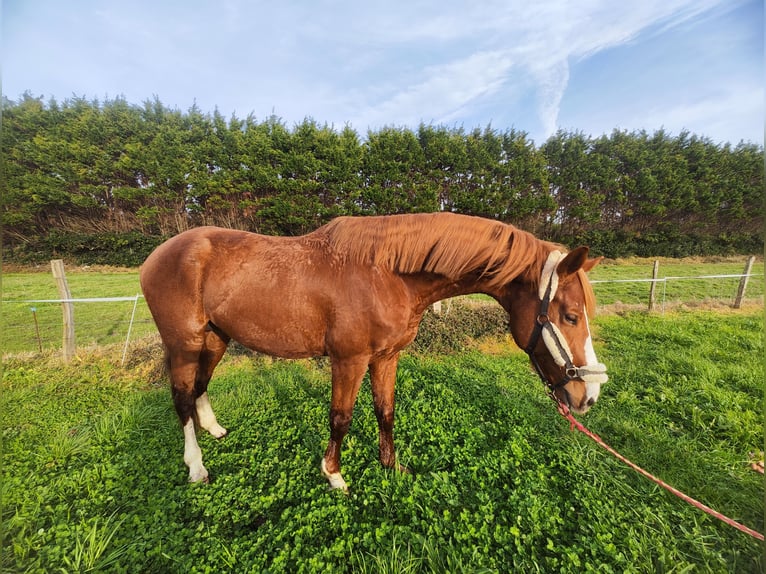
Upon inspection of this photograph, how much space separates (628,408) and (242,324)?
4.65 metres

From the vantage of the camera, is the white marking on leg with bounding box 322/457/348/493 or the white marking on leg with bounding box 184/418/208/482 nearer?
the white marking on leg with bounding box 322/457/348/493

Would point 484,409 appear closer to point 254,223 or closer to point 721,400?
point 721,400

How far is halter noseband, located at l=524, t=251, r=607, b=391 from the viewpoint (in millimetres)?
1978

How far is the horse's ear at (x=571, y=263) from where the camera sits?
186cm

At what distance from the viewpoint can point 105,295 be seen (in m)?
8.70

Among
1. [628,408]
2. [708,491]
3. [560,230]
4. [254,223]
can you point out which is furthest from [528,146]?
[708,491]

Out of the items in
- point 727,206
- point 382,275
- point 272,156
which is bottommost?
point 382,275

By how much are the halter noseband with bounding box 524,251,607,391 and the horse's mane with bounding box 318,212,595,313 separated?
0.07m

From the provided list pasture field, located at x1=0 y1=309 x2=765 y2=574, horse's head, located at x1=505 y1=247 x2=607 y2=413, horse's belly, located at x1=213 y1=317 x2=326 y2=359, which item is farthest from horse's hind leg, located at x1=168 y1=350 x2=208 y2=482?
horse's head, located at x1=505 y1=247 x2=607 y2=413

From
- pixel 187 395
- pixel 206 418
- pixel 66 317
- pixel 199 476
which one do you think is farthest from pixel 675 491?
pixel 66 317

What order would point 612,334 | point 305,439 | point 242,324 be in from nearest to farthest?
point 242,324
point 305,439
point 612,334

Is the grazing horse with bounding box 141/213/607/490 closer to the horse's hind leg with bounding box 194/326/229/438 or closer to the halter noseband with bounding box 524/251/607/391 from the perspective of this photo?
the halter noseband with bounding box 524/251/607/391

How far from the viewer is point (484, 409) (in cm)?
346

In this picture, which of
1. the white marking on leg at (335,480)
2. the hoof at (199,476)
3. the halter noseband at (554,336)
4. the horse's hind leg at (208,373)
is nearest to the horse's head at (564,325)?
the halter noseband at (554,336)
